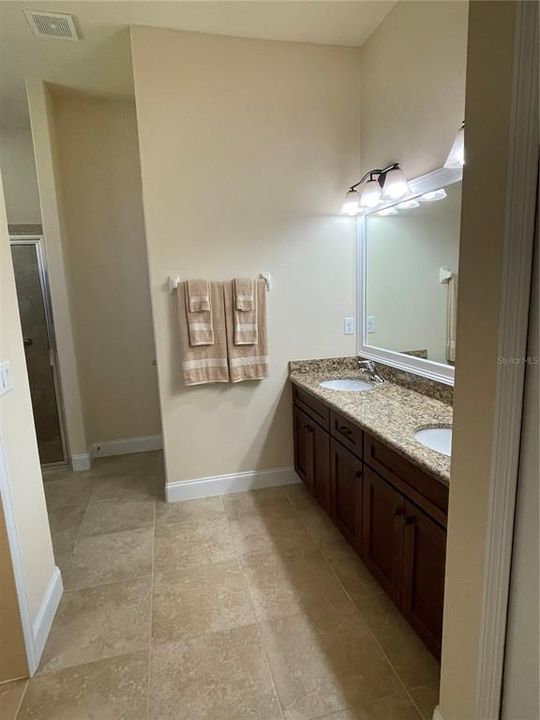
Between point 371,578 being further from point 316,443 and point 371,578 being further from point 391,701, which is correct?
point 316,443

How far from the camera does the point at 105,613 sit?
1882 mm

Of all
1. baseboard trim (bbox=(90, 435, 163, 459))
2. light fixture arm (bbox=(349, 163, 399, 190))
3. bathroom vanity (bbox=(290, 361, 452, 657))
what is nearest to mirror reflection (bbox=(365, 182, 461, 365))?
light fixture arm (bbox=(349, 163, 399, 190))

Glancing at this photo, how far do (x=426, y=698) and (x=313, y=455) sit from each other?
1.34m

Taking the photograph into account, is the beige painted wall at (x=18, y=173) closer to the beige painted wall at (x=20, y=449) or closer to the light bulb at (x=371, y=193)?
the beige painted wall at (x=20, y=449)

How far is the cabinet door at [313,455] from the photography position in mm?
2410

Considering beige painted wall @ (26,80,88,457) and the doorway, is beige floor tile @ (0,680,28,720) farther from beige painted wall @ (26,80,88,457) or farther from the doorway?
the doorway

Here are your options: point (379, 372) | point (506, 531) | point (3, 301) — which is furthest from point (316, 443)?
point (3, 301)

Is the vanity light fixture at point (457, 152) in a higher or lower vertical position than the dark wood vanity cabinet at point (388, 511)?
higher

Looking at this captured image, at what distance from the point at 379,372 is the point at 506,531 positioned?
1764 millimetres

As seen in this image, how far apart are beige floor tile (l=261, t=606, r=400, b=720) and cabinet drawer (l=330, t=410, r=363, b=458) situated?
2.42ft

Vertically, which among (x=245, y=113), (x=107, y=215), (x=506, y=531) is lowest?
(x=506, y=531)

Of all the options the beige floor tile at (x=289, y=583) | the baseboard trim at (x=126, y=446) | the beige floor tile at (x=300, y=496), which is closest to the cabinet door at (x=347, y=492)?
the beige floor tile at (x=289, y=583)

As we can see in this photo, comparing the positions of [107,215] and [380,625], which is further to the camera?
[107,215]

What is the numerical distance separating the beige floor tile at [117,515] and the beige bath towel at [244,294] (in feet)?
5.03
